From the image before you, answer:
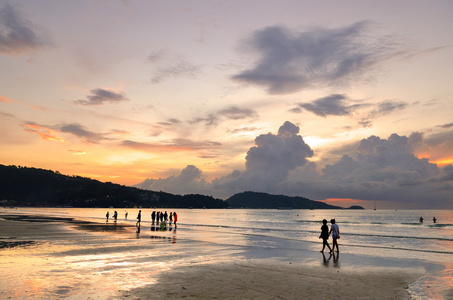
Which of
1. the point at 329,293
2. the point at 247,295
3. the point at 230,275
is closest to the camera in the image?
the point at 247,295

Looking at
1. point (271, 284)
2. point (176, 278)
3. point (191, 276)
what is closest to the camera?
point (271, 284)

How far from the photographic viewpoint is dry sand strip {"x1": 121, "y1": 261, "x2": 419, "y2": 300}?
11.3 meters

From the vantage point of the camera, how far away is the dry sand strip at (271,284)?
1127 centimetres

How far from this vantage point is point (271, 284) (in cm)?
1314

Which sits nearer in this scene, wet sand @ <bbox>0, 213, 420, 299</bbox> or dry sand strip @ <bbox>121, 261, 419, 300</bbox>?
wet sand @ <bbox>0, 213, 420, 299</bbox>

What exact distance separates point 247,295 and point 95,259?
1080cm

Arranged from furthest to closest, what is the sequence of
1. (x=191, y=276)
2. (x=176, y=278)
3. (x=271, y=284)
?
(x=191, y=276), (x=176, y=278), (x=271, y=284)

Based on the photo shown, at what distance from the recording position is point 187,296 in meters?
10.8

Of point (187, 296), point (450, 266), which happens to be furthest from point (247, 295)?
point (450, 266)

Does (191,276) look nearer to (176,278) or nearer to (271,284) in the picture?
(176,278)

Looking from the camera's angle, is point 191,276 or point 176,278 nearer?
point 176,278

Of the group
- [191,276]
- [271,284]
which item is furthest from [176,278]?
[271,284]

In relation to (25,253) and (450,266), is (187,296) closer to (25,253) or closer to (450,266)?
(25,253)

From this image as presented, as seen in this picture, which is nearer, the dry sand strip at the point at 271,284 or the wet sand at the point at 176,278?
the wet sand at the point at 176,278
